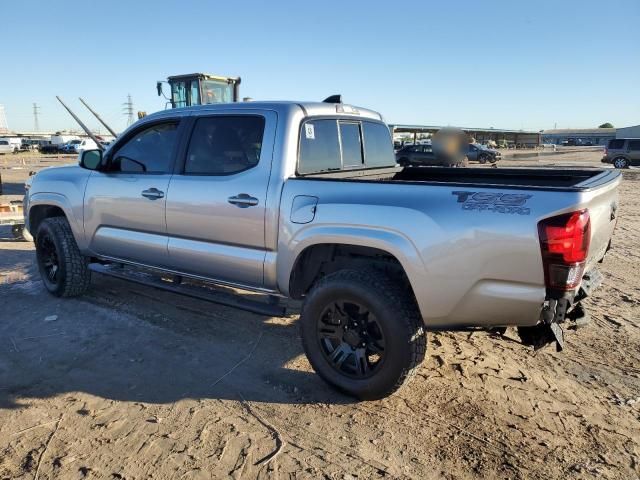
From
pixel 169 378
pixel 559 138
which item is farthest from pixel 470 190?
pixel 559 138

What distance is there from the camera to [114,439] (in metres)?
2.84

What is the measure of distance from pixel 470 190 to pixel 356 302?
1017 mm

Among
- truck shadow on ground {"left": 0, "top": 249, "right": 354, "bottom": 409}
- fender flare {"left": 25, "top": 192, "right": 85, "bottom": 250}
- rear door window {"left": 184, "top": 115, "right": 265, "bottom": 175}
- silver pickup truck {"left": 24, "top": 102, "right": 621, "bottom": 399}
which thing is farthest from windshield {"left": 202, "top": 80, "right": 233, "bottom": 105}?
rear door window {"left": 184, "top": 115, "right": 265, "bottom": 175}

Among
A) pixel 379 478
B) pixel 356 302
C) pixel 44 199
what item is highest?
Result: pixel 44 199

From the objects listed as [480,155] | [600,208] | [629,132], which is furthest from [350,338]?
[629,132]

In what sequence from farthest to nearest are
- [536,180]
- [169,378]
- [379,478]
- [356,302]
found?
[536,180] < [169,378] < [356,302] < [379,478]

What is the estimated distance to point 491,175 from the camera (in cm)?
436

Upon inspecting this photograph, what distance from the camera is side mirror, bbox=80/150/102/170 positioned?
4.74 metres

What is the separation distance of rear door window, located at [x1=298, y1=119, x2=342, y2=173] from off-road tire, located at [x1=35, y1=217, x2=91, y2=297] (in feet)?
9.68

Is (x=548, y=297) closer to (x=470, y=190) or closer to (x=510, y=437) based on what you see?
(x=470, y=190)

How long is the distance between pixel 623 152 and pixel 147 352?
31522 mm

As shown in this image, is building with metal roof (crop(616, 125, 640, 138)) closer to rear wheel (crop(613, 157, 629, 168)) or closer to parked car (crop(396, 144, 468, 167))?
rear wheel (crop(613, 157, 629, 168))

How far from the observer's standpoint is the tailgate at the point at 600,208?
2644 mm

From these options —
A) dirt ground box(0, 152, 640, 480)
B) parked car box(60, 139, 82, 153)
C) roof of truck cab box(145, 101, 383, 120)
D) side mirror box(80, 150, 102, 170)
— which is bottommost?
dirt ground box(0, 152, 640, 480)
